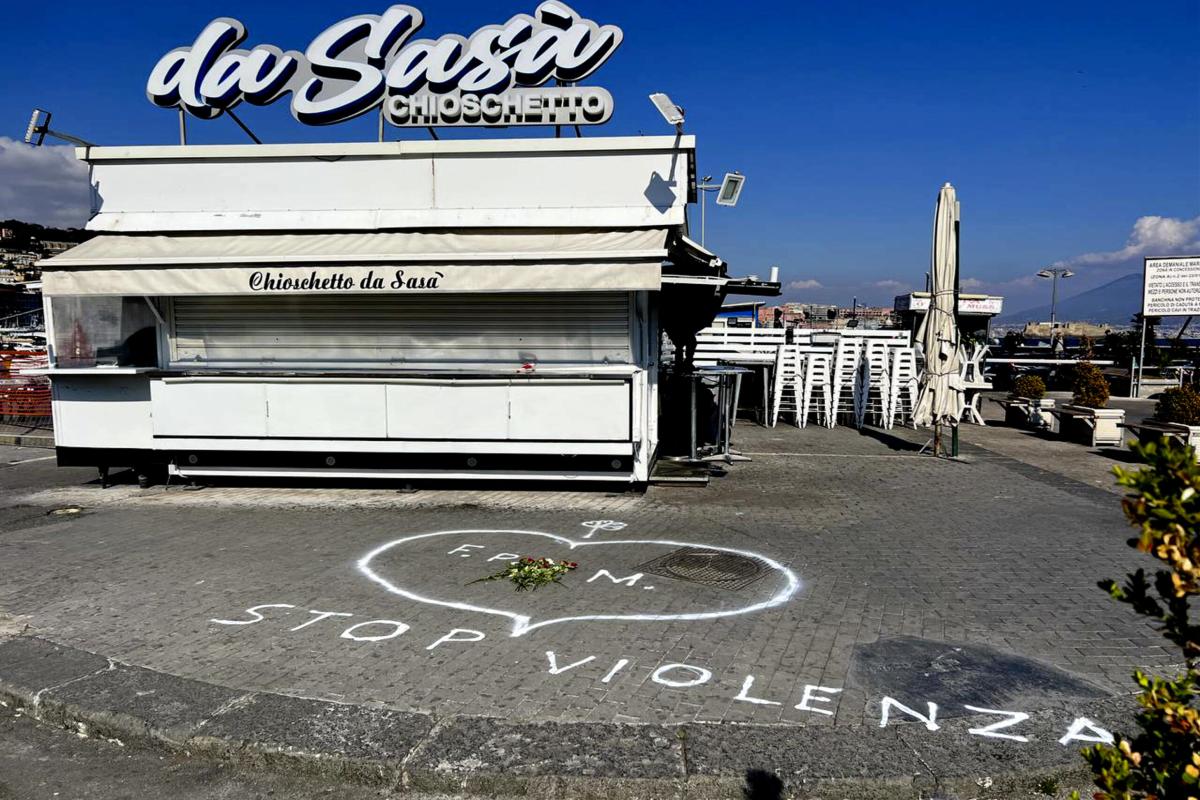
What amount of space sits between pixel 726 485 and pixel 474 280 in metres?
4.34

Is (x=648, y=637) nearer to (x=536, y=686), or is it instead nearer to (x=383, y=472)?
(x=536, y=686)

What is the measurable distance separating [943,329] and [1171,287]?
1886 cm

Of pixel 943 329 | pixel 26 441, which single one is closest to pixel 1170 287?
pixel 943 329

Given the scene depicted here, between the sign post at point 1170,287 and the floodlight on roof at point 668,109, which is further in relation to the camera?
the sign post at point 1170,287

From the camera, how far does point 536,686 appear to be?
4.31 m

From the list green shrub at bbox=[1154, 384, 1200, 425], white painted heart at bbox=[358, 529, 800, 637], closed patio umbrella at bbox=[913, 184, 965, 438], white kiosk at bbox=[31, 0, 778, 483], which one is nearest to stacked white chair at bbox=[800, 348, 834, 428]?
closed patio umbrella at bbox=[913, 184, 965, 438]

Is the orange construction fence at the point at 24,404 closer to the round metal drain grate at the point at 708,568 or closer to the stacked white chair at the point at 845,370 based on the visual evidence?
the round metal drain grate at the point at 708,568

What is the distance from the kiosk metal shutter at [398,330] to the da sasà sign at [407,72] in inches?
105

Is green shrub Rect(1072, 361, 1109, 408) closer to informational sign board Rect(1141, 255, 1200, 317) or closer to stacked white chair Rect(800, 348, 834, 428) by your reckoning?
stacked white chair Rect(800, 348, 834, 428)

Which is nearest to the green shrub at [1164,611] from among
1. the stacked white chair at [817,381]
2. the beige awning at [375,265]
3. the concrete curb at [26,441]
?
the beige awning at [375,265]

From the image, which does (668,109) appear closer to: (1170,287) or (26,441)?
(26,441)

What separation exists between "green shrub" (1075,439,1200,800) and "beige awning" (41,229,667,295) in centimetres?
685

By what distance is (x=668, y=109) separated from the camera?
31.6ft

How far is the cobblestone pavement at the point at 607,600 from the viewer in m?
4.30
